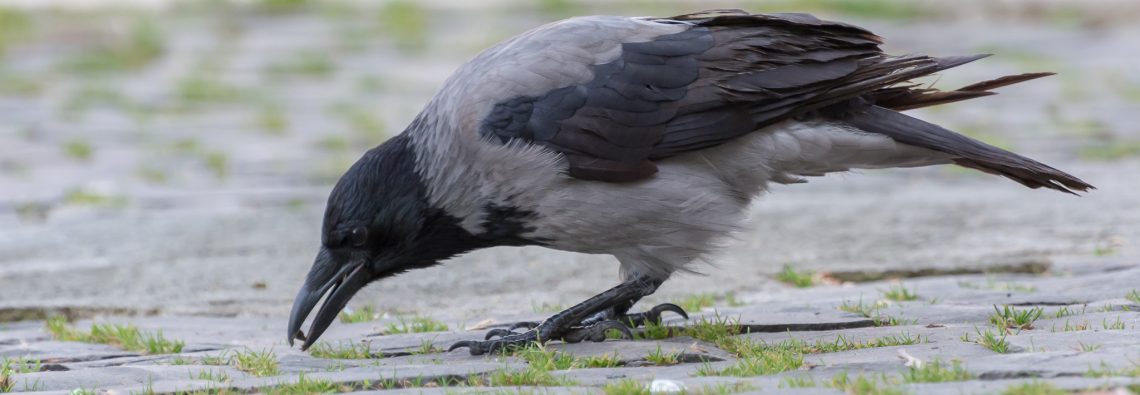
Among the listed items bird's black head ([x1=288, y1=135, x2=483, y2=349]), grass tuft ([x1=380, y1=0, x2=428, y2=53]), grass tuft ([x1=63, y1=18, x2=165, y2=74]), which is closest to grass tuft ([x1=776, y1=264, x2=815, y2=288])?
bird's black head ([x1=288, y1=135, x2=483, y2=349])

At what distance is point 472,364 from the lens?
4.46 meters

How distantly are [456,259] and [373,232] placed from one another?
2.26 metres

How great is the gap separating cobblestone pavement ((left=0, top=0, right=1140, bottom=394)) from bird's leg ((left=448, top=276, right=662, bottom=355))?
12 cm

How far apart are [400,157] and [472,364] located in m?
0.90

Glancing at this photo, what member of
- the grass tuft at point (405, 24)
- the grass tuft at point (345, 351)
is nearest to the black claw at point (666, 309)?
the grass tuft at point (345, 351)

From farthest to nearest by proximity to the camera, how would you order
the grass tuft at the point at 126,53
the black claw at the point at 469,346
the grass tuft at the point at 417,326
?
the grass tuft at the point at 126,53 < the grass tuft at the point at 417,326 < the black claw at the point at 469,346

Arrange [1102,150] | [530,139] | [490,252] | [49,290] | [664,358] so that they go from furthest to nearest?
[1102,150]
[490,252]
[49,290]
[530,139]
[664,358]

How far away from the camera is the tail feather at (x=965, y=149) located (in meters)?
4.82

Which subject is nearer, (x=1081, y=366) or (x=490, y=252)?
(x=1081, y=366)

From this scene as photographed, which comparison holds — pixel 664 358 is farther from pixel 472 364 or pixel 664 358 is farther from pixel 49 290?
pixel 49 290

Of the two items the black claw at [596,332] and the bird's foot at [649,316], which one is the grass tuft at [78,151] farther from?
the black claw at [596,332]

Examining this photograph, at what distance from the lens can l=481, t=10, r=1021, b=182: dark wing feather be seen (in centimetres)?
488

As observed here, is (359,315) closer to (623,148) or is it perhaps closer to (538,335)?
(538,335)

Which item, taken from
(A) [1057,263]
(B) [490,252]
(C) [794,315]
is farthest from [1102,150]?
(C) [794,315]
